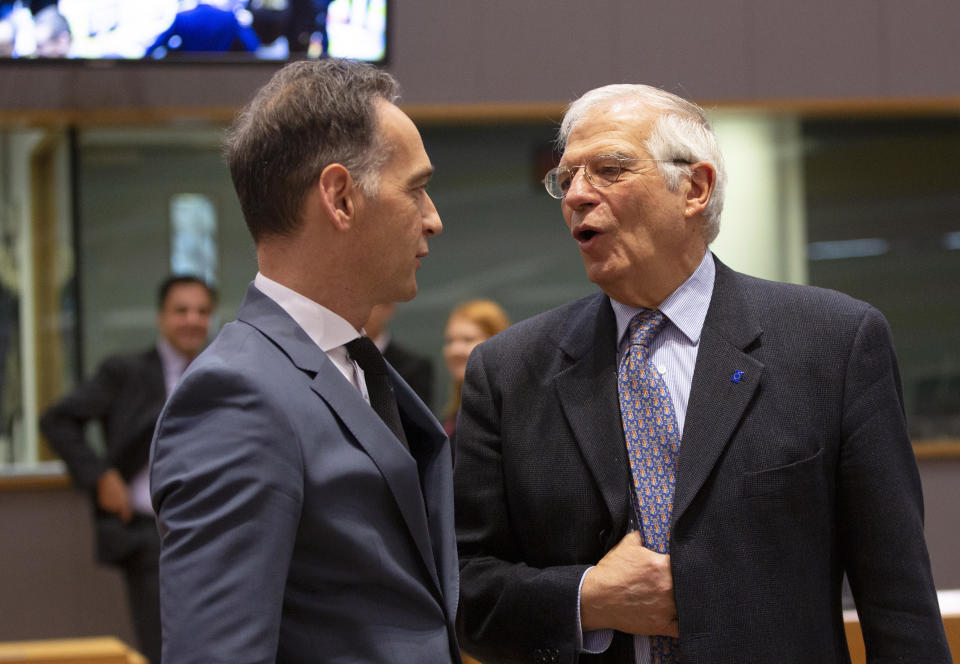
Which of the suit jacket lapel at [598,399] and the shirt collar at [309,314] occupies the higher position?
the shirt collar at [309,314]

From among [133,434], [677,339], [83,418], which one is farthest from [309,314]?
[83,418]

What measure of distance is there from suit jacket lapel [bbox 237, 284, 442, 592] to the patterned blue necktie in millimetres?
493

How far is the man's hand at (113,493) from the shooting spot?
4496 millimetres

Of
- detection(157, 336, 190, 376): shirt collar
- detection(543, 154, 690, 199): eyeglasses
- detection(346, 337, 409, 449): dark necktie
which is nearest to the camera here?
detection(346, 337, 409, 449): dark necktie

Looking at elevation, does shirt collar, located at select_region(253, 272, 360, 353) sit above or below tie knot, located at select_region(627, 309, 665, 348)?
above

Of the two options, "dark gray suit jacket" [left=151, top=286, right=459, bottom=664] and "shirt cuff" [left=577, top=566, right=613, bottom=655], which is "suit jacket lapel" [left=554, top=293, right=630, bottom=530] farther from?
"dark gray suit jacket" [left=151, top=286, right=459, bottom=664]

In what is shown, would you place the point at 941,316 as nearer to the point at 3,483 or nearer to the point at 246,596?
the point at 3,483

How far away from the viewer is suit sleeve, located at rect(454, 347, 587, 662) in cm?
179

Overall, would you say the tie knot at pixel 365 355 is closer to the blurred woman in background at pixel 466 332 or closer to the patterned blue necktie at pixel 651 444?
the patterned blue necktie at pixel 651 444

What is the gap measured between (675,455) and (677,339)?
22 centimetres

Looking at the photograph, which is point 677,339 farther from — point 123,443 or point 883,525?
point 123,443

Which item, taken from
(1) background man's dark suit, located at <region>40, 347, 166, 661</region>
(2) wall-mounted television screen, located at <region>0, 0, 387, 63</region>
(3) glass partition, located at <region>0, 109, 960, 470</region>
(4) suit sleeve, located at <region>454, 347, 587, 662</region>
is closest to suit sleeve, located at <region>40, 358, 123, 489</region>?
(1) background man's dark suit, located at <region>40, 347, 166, 661</region>

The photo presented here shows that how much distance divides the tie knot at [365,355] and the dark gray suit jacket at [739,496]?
45 centimetres

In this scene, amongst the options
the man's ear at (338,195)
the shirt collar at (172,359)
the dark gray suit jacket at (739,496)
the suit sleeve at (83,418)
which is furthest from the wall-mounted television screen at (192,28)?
the man's ear at (338,195)
